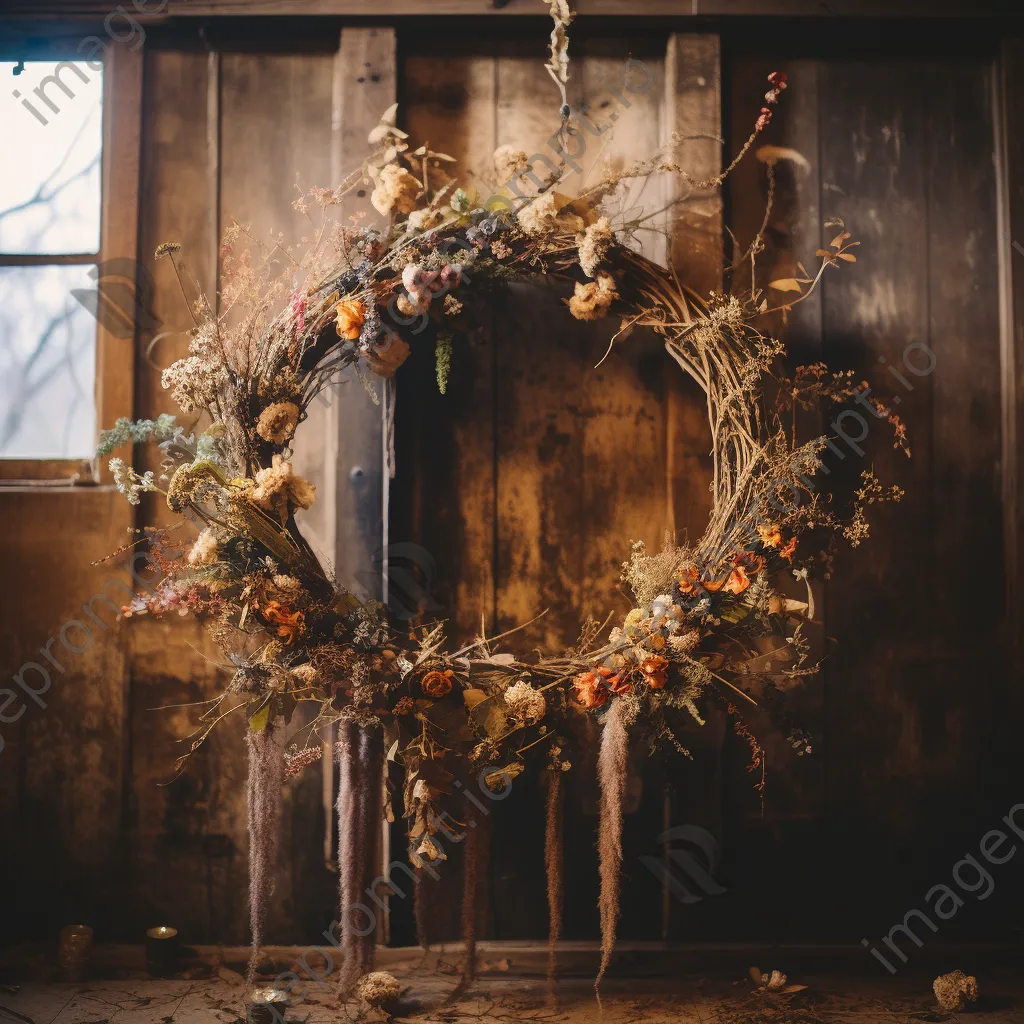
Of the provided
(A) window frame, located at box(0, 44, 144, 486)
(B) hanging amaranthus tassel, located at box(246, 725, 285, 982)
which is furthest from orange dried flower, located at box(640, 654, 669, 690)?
(A) window frame, located at box(0, 44, 144, 486)

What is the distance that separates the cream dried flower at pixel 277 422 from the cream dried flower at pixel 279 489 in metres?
0.07

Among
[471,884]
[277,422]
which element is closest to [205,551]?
[277,422]

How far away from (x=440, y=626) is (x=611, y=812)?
0.62 m

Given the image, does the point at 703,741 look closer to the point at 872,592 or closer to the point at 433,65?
the point at 872,592

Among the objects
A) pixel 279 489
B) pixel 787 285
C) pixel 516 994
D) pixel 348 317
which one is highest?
pixel 787 285

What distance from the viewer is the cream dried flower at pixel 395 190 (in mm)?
2250

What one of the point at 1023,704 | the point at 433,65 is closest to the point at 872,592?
the point at 1023,704

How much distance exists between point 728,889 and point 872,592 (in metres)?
0.96

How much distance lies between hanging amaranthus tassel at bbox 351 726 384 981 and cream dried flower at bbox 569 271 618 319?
1203 mm

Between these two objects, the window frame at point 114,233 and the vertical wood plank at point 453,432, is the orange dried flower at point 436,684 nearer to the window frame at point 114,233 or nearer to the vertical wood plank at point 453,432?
the vertical wood plank at point 453,432

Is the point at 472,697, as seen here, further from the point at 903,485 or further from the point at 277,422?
the point at 903,485

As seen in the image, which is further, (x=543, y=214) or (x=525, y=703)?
(x=543, y=214)

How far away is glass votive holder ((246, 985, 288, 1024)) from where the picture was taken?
2104 mm

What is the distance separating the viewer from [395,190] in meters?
2.25
